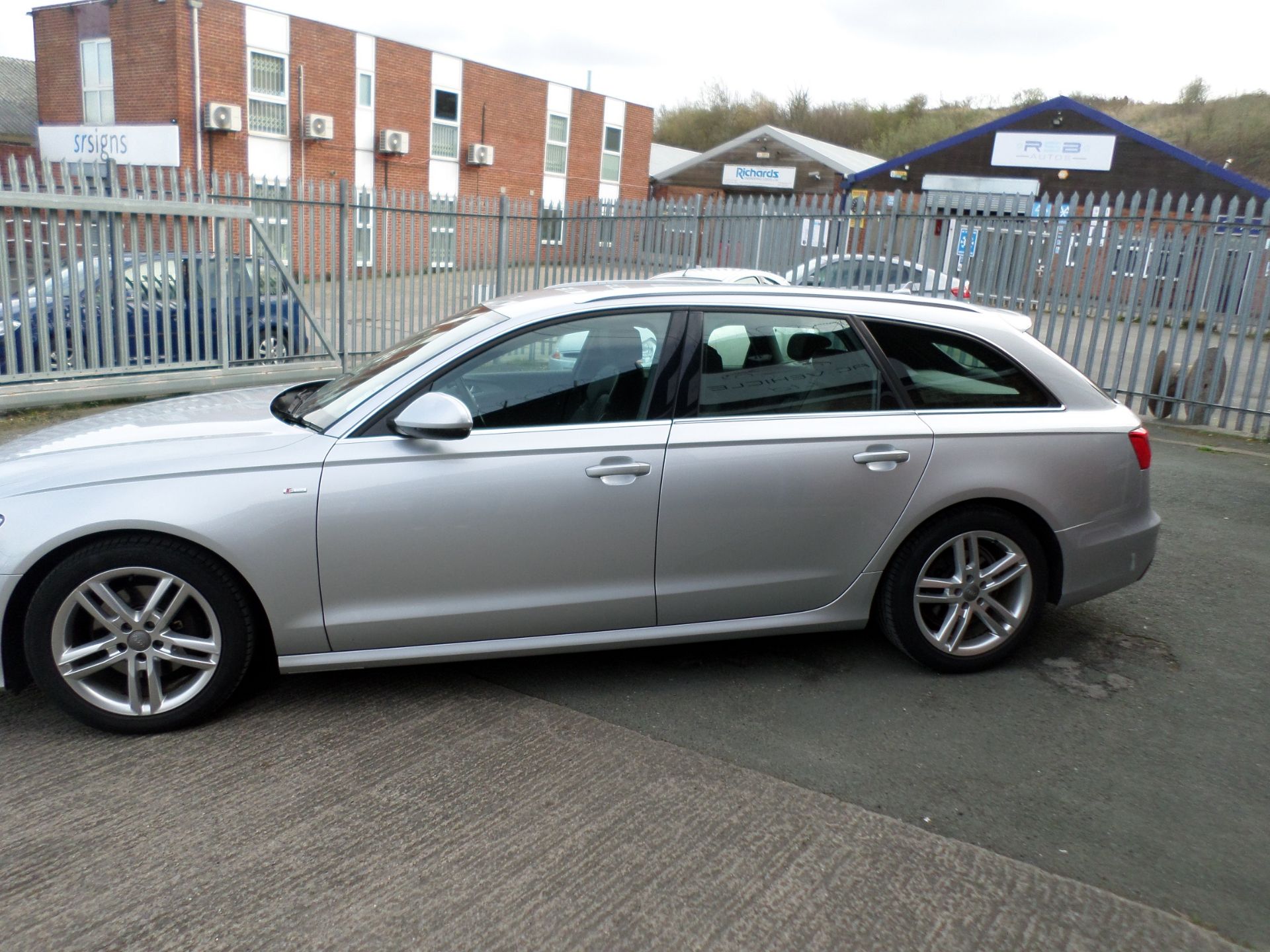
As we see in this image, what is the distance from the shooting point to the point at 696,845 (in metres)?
3.02

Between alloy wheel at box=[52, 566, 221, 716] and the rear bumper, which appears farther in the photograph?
the rear bumper

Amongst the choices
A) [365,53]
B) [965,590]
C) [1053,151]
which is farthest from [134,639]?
[1053,151]

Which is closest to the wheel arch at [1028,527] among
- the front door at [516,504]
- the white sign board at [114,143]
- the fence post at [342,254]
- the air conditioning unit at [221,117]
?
the front door at [516,504]

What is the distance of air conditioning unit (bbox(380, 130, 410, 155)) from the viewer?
31453mm

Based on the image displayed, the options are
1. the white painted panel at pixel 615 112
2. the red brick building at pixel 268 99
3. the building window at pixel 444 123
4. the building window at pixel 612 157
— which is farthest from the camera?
the building window at pixel 612 157

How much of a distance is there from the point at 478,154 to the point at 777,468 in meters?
33.4

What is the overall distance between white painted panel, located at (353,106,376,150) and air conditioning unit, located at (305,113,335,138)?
153cm

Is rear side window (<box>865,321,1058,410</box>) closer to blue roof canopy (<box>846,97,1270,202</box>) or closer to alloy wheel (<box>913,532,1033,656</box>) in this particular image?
alloy wheel (<box>913,532,1033,656</box>)

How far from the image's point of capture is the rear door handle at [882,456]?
3984 mm

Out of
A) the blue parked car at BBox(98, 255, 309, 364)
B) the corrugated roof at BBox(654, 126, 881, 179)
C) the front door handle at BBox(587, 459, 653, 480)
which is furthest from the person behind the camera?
the corrugated roof at BBox(654, 126, 881, 179)

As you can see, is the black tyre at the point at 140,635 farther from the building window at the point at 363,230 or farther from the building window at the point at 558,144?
the building window at the point at 558,144

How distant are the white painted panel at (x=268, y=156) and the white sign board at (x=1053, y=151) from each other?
70.2 ft

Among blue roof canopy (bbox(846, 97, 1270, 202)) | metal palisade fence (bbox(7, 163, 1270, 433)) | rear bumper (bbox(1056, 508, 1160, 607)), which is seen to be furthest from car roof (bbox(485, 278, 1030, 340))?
blue roof canopy (bbox(846, 97, 1270, 202))

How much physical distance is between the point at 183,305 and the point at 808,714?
8.97 m
